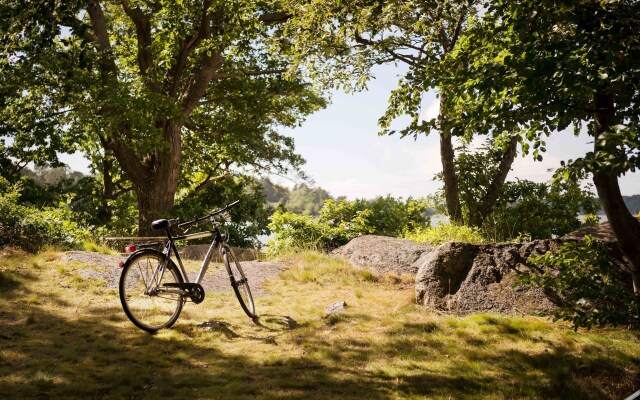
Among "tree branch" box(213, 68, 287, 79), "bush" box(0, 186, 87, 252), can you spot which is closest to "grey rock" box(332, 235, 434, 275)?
"bush" box(0, 186, 87, 252)

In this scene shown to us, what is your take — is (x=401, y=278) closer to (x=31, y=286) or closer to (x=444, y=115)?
(x=444, y=115)

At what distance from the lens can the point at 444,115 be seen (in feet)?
20.1

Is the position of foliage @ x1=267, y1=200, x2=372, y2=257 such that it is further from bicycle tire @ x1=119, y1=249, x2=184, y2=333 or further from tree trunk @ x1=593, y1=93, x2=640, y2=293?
tree trunk @ x1=593, y1=93, x2=640, y2=293

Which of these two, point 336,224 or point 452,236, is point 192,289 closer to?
point 452,236

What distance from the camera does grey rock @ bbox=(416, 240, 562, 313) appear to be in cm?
692

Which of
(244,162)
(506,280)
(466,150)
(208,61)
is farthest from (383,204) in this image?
(506,280)

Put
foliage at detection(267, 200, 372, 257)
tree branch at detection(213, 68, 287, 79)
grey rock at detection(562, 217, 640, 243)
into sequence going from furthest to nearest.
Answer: tree branch at detection(213, 68, 287, 79) < foliage at detection(267, 200, 372, 257) < grey rock at detection(562, 217, 640, 243)

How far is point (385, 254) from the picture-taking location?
10523 millimetres

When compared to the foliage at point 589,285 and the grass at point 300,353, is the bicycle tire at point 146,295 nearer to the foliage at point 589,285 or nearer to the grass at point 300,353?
the grass at point 300,353

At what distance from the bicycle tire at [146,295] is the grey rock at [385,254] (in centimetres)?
451

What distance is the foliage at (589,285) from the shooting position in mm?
5004

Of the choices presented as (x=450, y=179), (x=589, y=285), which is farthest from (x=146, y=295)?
(x=450, y=179)

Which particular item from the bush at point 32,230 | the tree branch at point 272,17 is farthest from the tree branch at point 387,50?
the bush at point 32,230

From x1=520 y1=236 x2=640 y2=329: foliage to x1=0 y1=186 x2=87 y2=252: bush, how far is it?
29.4 feet
